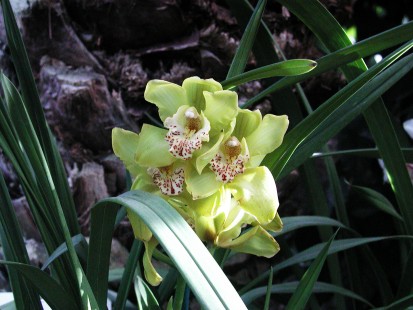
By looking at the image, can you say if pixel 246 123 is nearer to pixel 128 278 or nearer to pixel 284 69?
pixel 284 69

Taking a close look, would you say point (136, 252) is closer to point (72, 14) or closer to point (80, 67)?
point (80, 67)

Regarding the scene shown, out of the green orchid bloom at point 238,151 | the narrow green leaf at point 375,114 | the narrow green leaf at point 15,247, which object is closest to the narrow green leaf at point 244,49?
the narrow green leaf at point 375,114

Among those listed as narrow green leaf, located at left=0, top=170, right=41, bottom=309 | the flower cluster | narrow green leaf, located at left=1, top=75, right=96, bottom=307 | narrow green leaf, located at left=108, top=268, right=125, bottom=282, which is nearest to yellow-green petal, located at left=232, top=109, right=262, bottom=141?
the flower cluster

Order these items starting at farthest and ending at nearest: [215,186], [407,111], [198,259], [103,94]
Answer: [407,111]
[103,94]
[215,186]
[198,259]

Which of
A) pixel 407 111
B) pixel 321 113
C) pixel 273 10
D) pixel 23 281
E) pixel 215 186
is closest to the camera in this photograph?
pixel 215 186

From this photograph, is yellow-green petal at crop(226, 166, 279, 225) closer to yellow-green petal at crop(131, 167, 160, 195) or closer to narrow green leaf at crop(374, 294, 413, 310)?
yellow-green petal at crop(131, 167, 160, 195)

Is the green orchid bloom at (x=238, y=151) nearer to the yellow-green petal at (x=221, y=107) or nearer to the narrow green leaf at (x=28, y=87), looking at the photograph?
the yellow-green petal at (x=221, y=107)

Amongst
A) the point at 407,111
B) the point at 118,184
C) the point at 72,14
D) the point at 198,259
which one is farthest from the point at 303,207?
the point at 198,259
